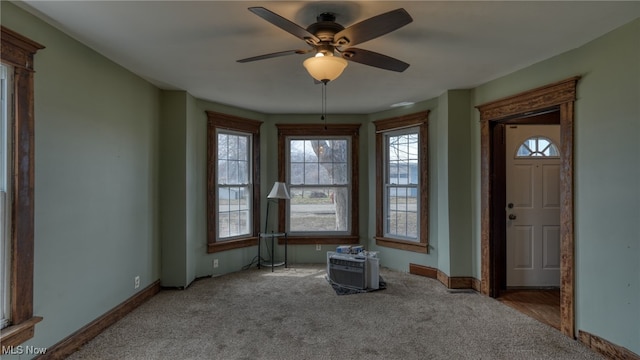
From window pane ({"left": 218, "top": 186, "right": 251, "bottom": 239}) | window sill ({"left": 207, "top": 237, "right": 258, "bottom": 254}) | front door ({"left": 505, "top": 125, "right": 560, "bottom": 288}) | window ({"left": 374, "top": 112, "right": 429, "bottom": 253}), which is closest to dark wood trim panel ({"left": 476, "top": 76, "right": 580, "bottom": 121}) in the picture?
front door ({"left": 505, "top": 125, "right": 560, "bottom": 288})

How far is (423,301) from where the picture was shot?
3648 mm

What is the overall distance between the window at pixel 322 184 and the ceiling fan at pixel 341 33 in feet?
10.1

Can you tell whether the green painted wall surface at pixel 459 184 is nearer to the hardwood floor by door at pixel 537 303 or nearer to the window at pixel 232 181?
the hardwood floor by door at pixel 537 303

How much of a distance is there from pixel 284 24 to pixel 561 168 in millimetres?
2684

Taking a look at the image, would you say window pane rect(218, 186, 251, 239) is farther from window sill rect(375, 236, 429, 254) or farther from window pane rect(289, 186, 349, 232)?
window sill rect(375, 236, 429, 254)

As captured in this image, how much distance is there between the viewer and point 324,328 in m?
2.98

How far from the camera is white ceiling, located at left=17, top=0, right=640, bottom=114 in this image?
209 cm

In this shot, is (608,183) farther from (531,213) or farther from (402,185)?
(402,185)

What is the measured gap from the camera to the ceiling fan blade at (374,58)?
216 cm

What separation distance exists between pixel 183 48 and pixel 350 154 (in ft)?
10.3

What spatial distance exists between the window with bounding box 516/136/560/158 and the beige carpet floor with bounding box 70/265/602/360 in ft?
6.01

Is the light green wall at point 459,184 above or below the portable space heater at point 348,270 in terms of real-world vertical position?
above

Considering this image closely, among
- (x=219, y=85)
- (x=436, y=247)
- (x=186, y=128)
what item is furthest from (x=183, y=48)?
(x=436, y=247)
